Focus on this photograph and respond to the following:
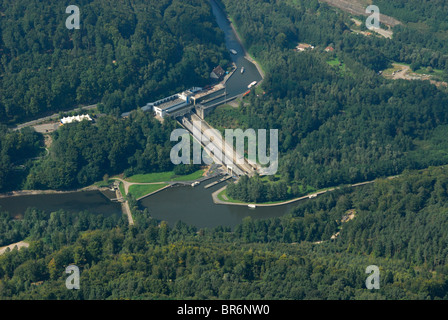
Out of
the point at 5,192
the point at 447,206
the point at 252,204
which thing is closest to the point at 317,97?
the point at 252,204

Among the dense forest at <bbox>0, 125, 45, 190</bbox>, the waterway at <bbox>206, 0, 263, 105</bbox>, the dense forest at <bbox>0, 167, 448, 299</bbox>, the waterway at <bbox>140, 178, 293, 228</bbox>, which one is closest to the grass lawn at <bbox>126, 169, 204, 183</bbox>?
the waterway at <bbox>140, 178, 293, 228</bbox>

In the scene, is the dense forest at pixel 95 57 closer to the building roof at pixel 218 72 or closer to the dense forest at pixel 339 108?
the building roof at pixel 218 72

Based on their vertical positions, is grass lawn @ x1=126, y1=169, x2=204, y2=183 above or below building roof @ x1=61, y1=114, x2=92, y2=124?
below

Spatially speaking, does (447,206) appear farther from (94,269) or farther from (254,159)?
(94,269)

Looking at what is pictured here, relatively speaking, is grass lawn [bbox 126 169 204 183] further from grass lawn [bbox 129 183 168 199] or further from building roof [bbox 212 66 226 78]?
building roof [bbox 212 66 226 78]

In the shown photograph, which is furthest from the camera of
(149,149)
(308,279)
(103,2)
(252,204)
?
(103,2)

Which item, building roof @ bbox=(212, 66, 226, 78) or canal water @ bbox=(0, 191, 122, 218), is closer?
canal water @ bbox=(0, 191, 122, 218)
